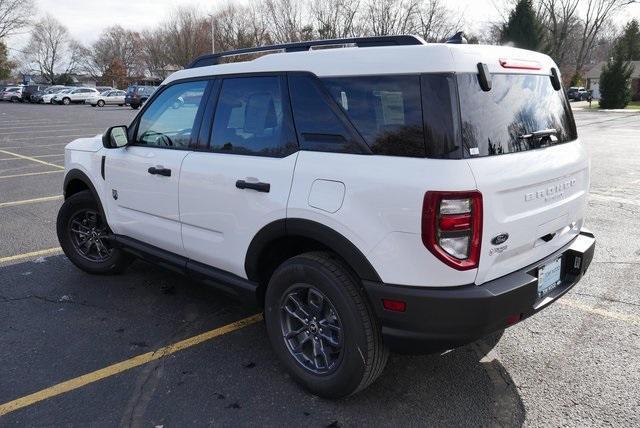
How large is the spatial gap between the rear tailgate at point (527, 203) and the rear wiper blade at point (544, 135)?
0.22 feet

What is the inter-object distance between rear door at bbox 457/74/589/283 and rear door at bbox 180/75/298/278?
1.01 m

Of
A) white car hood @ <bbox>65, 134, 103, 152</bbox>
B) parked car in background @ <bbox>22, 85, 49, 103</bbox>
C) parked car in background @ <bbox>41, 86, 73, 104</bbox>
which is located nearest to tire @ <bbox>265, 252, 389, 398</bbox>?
white car hood @ <bbox>65, 134, 103, 152</bbox>

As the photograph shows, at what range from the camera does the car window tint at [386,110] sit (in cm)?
246

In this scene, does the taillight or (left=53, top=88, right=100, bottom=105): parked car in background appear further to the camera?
(left=53, top=88, right=100, bottom=105): parked car in background

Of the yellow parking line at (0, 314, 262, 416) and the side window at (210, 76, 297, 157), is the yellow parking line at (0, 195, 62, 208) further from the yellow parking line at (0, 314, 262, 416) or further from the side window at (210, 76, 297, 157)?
the side window at (210, 76, 297, 157)

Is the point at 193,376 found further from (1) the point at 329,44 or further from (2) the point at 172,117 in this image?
(1) the point at 329,44

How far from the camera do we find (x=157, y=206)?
3.79 meters

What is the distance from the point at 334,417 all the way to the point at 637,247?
4.34 meters

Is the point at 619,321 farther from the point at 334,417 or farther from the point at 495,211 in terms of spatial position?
the point at 334,417

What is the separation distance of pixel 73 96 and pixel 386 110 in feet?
167

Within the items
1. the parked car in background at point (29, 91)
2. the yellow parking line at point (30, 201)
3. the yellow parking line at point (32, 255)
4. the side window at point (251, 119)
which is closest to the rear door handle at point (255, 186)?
the side window at point (251, 119)

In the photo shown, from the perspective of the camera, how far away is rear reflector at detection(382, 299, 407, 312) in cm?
246

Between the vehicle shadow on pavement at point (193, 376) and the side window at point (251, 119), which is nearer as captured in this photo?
the vehicle shadow on pavement at point (193, 376)

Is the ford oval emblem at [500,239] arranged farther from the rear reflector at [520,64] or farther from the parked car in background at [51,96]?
the parked car in background at [51,96]
